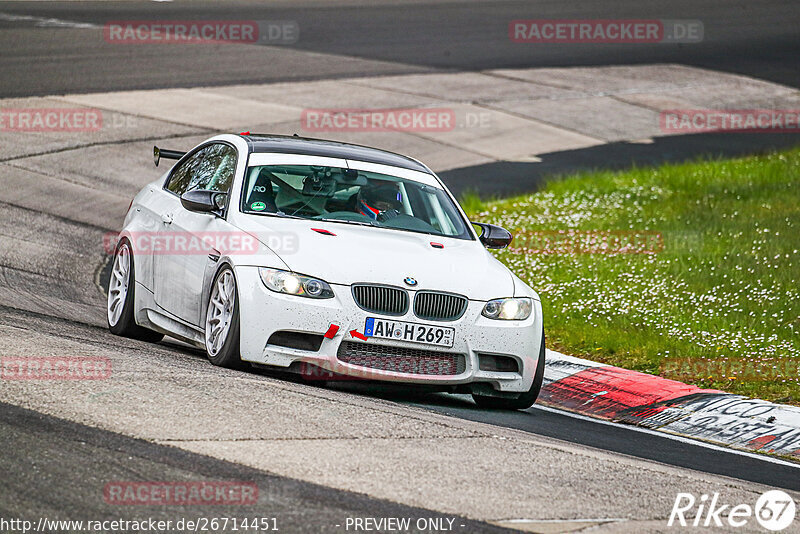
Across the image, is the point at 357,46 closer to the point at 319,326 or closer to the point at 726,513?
the point at 319,326

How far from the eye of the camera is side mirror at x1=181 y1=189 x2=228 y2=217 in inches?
361

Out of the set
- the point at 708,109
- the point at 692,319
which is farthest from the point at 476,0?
the point at 692,319

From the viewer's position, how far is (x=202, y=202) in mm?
9172

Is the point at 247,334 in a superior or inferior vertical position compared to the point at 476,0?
inferior

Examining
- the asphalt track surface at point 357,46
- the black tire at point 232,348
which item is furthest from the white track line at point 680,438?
the asphalt track surface at point 357,46

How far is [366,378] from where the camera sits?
826 cm

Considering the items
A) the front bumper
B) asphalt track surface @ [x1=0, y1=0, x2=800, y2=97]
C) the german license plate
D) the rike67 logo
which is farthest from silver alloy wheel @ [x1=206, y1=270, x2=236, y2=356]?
asphalt track surface @ [x1=0, y1=0, x2=800, y2=97]

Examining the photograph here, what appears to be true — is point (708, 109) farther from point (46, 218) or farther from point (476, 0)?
point (46, 218)

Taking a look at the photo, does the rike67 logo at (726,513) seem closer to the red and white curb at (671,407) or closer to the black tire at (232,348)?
the red and white curb at (671,407)

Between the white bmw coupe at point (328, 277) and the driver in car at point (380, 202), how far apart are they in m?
0.01

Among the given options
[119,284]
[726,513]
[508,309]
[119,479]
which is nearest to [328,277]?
[508,309]

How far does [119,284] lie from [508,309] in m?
3.31

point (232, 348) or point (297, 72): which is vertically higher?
point (297, 72)

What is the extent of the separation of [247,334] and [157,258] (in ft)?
5.66
